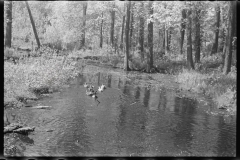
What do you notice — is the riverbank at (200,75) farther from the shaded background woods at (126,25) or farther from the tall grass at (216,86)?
the shaded background woods at (126,25)

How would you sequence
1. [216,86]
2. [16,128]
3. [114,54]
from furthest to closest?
[114,54] → [216,86] → [16,128]

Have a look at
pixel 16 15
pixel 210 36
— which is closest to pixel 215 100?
pixel 16 15

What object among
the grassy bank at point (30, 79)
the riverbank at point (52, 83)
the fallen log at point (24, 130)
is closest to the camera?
the fallen log at point (24, 130)

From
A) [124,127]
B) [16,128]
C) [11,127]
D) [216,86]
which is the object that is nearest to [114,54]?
[216,86]

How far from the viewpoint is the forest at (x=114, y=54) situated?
45.8 feet

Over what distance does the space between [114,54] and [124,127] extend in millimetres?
24120

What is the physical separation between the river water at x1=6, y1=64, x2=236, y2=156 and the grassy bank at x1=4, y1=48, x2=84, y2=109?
68 centimetres

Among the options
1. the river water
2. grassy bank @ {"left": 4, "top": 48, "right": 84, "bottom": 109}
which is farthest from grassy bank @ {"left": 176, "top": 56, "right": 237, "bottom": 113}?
grassy bank @ {"left": 4, "top": 48, "right": 84, "bottom": 109}

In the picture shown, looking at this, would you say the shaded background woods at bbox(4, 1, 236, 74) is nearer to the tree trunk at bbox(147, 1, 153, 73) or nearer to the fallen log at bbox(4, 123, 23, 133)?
the tree trunk at bbox(147, 1, 153, 73)

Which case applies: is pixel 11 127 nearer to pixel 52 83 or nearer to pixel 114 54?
pixel 52 83

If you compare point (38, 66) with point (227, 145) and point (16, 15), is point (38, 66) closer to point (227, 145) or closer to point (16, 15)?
point (227, 145)

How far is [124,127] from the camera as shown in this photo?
34.0 ft

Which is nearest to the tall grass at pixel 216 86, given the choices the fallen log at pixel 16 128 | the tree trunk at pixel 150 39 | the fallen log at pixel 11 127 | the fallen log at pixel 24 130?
the tree trunk at pixel 150 39

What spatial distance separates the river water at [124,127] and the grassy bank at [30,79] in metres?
0.68
